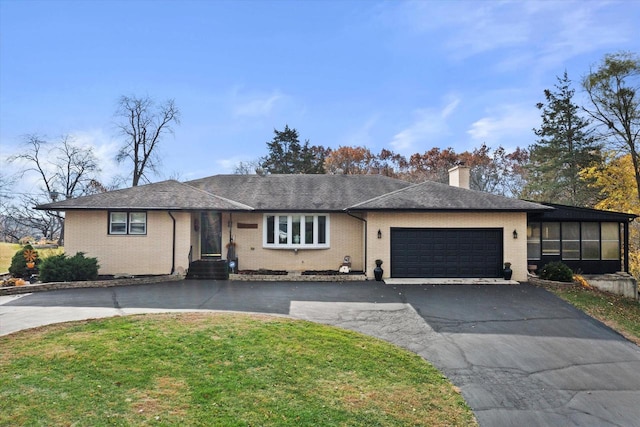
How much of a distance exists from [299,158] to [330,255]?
88.4 ft

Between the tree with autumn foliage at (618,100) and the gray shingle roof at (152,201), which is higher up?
the tree with autumn foliage at (618,100)

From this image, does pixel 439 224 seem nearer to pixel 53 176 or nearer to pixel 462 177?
pixel 462 177

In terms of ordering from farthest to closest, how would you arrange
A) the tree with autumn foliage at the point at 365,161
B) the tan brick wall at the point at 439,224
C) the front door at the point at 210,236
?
the tree with autumn foliage at the point at 365,161
the front door at the point at 210,236
the tan brick wall at the point at 439,224

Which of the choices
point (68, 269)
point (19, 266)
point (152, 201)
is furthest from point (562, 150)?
point (19, 266)

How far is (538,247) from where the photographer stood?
17.3m

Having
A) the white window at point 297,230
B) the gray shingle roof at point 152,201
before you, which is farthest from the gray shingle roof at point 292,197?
the white window at point 297,230

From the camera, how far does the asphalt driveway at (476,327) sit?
5473 mm

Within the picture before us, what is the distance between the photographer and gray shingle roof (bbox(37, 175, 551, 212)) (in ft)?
48.3

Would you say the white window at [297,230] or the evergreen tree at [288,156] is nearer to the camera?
the white window at [297,230]

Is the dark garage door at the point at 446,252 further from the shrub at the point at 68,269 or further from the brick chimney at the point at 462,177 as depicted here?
the shrub at the point at 68,269

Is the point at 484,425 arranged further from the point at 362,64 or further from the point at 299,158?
the point at 299,158

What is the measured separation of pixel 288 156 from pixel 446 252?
98.4 ft

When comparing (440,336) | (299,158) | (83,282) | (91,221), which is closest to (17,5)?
(91,221)

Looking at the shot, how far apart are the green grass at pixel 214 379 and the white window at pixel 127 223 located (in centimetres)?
804
